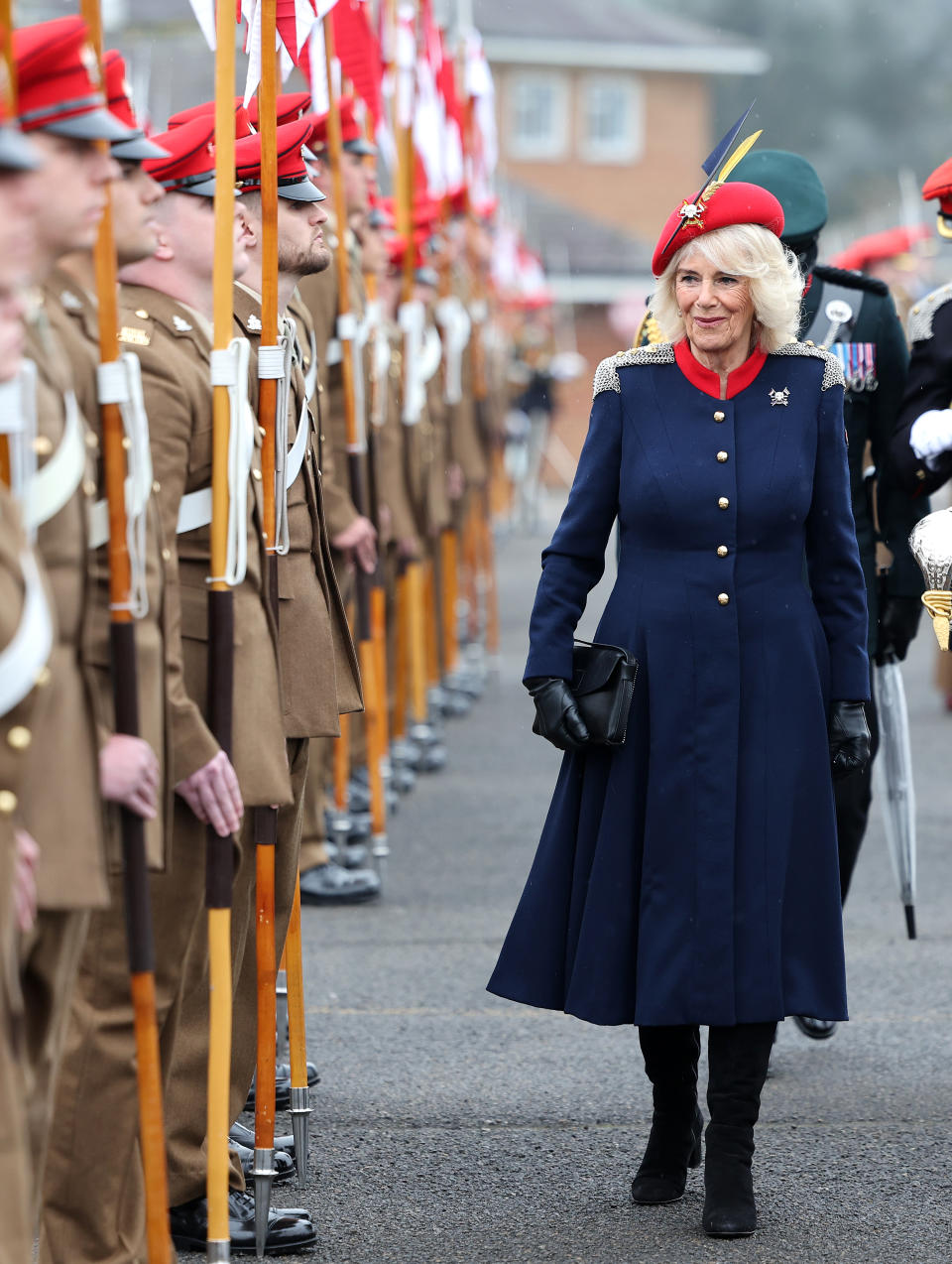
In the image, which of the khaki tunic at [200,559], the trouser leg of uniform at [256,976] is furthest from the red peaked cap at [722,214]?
the trouser leg of uniform at [256,976]

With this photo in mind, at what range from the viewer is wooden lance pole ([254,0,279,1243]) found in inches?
160

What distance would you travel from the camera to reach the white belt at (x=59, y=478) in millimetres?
2896

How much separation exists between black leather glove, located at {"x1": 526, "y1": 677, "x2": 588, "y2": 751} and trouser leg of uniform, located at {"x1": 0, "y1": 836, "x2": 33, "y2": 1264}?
5.39 feet

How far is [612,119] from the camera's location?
4834cm

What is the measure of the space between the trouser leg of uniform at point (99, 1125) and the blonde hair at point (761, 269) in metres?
1.52

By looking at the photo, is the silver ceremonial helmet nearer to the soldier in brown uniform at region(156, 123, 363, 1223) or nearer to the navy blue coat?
the navy blue coat

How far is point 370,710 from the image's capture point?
764 cm

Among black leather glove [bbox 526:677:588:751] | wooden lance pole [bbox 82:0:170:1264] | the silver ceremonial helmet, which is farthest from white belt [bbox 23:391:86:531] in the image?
the silver ceremonial helmet

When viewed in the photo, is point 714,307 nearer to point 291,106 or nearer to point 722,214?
point 722,214

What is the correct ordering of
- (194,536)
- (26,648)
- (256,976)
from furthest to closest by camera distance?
(256,976) < (194,536) < (26,648)

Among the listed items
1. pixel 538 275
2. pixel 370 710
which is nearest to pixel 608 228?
pixel 538 275

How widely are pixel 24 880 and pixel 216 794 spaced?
0.84 metres

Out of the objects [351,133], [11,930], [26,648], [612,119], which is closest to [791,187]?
[351,133]

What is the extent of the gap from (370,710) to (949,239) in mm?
2979
